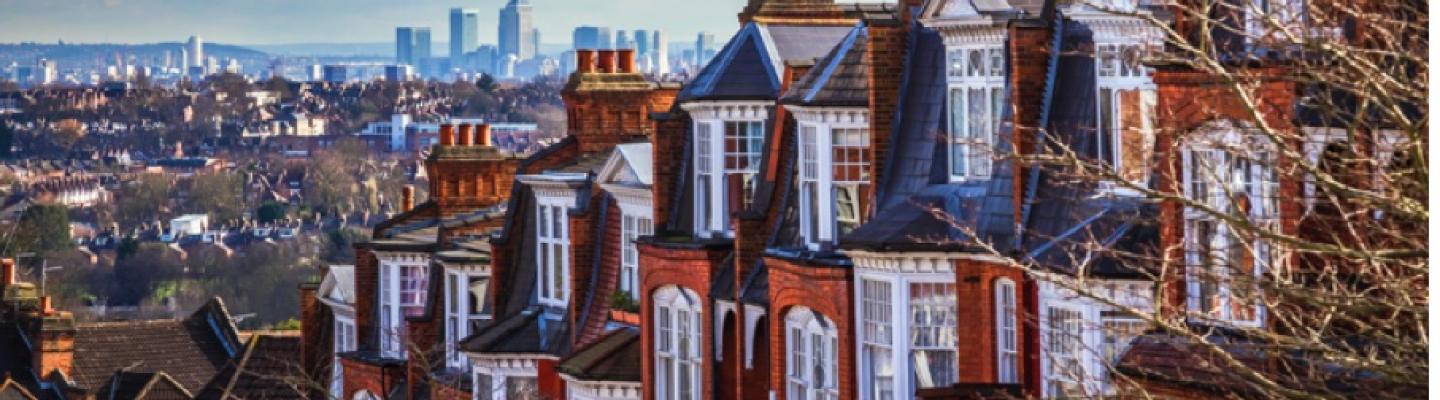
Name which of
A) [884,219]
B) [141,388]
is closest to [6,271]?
[141,388]

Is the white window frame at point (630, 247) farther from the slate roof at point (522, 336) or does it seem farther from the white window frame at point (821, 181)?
the white window frame at point (821, 181)

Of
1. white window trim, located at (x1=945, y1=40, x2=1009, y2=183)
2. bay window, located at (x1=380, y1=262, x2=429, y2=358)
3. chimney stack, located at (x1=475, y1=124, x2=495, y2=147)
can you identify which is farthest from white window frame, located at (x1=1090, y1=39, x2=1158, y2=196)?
chimney stack, located at (x1=475, y1=124, x2=495, y2=147)

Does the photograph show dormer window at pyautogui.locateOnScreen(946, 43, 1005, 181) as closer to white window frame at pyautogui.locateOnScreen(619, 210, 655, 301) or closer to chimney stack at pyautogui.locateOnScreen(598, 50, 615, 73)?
white window frame at pyautogui.locateOnScreen(619, 210, 655, 301)

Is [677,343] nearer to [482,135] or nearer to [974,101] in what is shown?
[974,101]

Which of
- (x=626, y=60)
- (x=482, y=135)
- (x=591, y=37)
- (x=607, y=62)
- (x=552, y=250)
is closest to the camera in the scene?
(x=552, y=250)

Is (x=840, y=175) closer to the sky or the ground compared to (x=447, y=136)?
closer to the ground

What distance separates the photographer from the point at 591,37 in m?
192

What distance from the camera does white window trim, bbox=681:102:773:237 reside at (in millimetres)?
35156

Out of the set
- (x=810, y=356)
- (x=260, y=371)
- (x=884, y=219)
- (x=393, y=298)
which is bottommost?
(x=260, y=371)

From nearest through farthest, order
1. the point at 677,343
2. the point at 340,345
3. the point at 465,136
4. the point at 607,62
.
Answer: the point at 677,343 < the point at 607,62 < the point at 465,136 < the point at 340,345

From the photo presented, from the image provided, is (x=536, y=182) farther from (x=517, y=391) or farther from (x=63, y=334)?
(x=63, y=334)

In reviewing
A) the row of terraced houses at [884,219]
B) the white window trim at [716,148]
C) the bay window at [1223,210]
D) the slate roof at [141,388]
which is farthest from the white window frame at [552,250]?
the slate roof at [141,388]

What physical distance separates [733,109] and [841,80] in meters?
3.52

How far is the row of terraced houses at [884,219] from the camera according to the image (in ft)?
80.3
